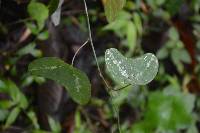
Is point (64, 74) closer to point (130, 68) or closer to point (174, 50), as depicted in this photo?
point (130, 68)

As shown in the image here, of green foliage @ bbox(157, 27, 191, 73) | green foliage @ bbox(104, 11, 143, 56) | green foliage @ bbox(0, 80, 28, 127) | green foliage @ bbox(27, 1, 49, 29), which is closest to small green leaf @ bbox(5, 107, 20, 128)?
green foliage @ bbox(0, 80, 28, 127)

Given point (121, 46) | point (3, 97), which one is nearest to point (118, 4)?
point (3, 97)

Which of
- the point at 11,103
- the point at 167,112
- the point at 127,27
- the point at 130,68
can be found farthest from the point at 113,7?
the point at 167,112

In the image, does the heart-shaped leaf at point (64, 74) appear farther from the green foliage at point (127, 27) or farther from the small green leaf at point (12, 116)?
the green foliage at point (127, 27)

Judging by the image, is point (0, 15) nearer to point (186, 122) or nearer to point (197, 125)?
point (186, 122)

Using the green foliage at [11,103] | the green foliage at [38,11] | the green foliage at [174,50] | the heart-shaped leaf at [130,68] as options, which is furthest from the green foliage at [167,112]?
the heart-shaped leaf at [130,68]

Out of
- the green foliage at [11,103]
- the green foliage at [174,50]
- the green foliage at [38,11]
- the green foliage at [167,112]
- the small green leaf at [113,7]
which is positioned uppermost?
the small green leaf at [113,7]
